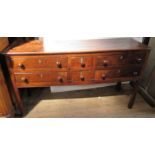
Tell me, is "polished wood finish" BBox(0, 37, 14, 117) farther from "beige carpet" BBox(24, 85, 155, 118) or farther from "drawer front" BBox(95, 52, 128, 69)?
"drawer front" BBox(95, 52, 128, 69)

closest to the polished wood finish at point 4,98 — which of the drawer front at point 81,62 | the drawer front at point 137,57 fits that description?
the drawer front at point 81,62

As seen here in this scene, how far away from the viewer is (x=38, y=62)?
1.30 m

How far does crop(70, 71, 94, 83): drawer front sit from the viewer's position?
1.41 m

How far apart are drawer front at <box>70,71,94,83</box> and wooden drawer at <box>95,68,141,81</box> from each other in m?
0.06

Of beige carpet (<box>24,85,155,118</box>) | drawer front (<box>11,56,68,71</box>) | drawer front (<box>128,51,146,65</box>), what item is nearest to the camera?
drawer front (<box>11,56,68,71</box>)

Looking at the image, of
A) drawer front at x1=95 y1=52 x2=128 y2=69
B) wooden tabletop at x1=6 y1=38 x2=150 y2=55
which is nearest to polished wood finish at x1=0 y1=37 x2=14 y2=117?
wooden tabletop at x1=6 y1=38 x2=150 y2=55

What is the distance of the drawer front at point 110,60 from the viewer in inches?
53.3

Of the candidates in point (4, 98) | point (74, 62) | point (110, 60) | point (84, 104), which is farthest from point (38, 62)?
point (84, 104)

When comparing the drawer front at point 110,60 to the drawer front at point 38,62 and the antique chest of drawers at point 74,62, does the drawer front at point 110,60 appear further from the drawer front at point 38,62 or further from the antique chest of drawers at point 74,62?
the drawer front at point 38,62

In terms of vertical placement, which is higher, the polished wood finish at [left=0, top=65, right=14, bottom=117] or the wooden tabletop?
the wooden tabletop

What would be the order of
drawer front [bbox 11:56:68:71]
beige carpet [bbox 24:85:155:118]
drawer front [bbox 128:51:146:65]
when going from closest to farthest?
drawer front [bbox 11:56:68:71], drawer front [bbox 128:51:146:65], beige carpet [bbox 24:85:155:118]

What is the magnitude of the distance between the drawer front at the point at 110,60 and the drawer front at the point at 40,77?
0.31 metres
